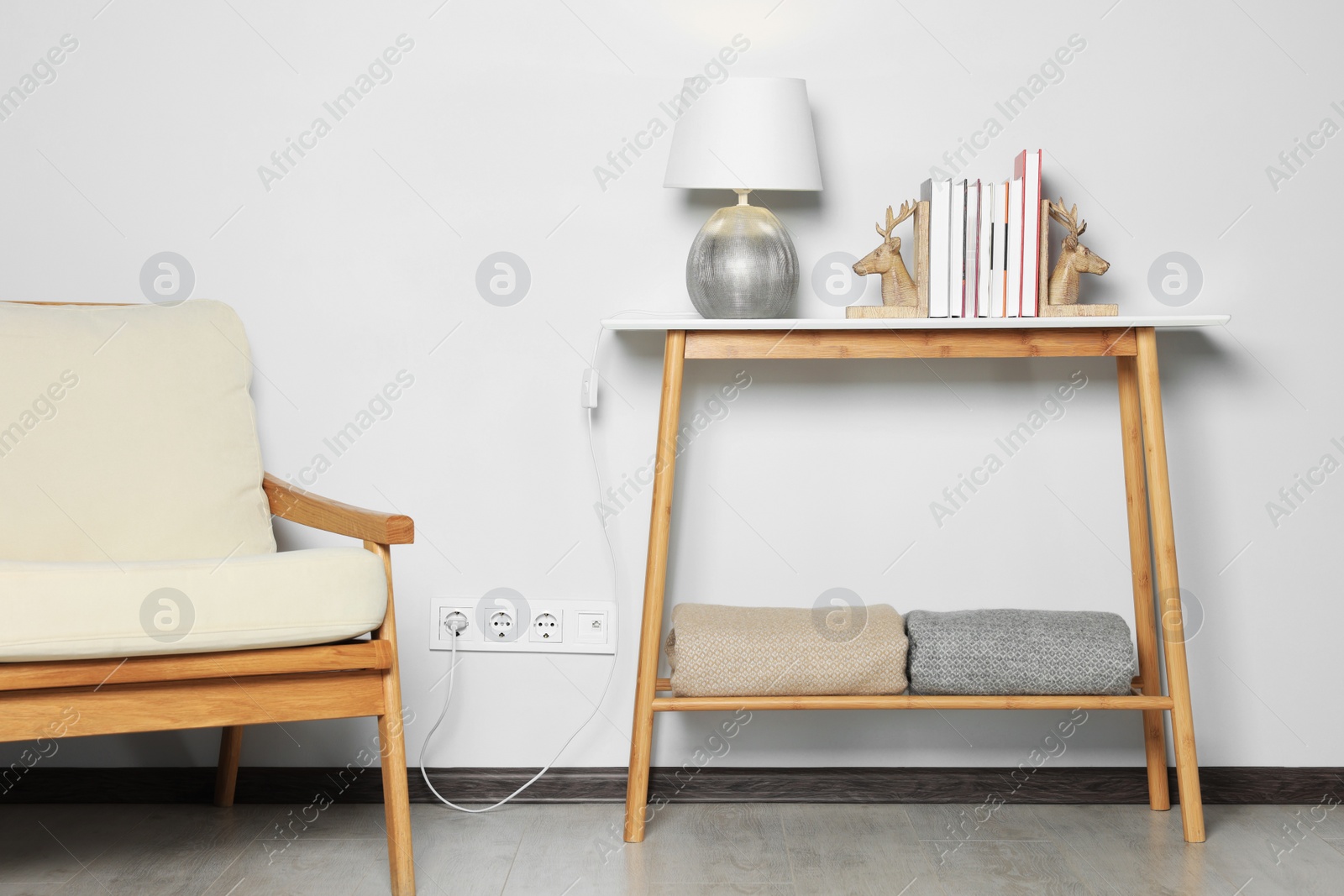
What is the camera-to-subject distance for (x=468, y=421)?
68.5 inches

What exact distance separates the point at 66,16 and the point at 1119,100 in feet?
5.78

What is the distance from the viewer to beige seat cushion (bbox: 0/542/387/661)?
110 centimetres

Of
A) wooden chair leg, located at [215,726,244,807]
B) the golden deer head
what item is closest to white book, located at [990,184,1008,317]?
the golden deer head

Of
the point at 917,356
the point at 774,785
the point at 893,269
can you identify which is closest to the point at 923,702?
the point at 774,785

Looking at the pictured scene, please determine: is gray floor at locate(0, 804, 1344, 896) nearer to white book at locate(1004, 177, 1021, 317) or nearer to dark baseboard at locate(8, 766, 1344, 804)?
dark baseboard at locate(8, 766, 1344, 804)

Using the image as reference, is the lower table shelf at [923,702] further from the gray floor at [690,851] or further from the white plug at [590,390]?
the white plug at [590,390]

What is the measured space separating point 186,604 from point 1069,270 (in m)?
1.31

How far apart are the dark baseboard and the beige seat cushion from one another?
1.94 ft

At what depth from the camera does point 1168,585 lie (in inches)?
60.4

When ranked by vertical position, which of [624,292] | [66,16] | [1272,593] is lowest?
[1272,593]

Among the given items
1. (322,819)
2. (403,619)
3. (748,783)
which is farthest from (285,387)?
(748,783)

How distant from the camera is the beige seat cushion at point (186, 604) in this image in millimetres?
1104

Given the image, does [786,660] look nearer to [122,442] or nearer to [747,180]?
[747,180]

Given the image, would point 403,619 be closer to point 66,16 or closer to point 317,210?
point 317,210
